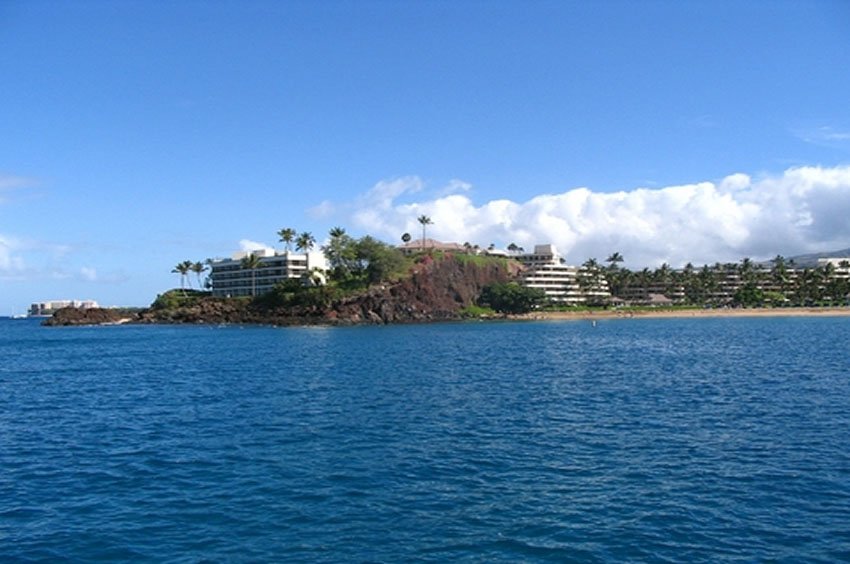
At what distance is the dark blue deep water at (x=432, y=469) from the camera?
775 inches

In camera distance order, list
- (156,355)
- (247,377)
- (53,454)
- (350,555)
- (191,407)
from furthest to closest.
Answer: (156,355), (247,377), (191,407), (53,454), (350,555)

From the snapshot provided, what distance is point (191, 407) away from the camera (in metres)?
44.2

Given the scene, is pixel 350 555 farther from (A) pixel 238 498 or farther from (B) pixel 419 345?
(B) pixel 419 345

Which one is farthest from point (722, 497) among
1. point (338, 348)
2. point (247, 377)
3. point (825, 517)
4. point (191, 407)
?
point (338, 348)

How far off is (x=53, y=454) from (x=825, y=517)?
32.9m

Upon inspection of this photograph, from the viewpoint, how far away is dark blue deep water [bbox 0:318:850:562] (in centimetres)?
1969

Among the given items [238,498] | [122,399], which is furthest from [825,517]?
[122,399]

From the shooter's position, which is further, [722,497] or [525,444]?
[525,444]

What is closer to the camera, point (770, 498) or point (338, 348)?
point (770, 498)

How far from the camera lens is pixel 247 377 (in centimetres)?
6134

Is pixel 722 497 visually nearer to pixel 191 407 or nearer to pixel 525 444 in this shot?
pixel 525 444

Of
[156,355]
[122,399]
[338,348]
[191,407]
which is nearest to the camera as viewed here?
[191,407]

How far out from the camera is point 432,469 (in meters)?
27.3

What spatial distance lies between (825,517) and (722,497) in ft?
10.6
